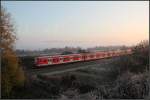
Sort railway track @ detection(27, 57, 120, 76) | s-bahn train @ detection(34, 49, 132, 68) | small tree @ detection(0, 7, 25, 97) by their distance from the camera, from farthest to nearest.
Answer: railway track @ detection(27, 57, 120, 76)
s-bahn train @ detection(34, 49, 132, 68)
small tree @ detection(0, 7, 25, 97)

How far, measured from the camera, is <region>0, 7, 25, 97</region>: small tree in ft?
9.52

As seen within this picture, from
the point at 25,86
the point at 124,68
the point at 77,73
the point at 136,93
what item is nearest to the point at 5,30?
the point at 25,86

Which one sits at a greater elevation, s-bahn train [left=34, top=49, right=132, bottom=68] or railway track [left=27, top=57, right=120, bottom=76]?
s-bahn train [left=34, top=49, right=132, bottom=68]

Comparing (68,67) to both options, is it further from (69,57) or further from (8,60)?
(8,60)

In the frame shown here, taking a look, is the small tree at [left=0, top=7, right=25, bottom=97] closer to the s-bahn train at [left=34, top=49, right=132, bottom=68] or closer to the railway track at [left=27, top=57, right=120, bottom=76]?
the s-bahn train at [left=34, top=49, right=132, bottom=68]

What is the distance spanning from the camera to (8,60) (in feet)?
9.55

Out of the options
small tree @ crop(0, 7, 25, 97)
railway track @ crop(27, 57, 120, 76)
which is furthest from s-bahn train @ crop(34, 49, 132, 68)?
small tree @ crop(0, 7, 25, 97)

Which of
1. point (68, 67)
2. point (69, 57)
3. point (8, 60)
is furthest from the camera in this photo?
point (68, 67)

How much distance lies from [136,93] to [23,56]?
4.30ft

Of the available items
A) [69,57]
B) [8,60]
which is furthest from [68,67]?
[8,60]

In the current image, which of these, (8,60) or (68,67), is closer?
(8,60)

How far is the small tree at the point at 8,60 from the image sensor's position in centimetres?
290

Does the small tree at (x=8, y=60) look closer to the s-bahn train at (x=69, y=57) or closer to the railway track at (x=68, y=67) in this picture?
the s-bahn train at (x=69, y=57)

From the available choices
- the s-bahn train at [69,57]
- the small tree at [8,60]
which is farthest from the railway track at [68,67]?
the small tree at [8,60]
